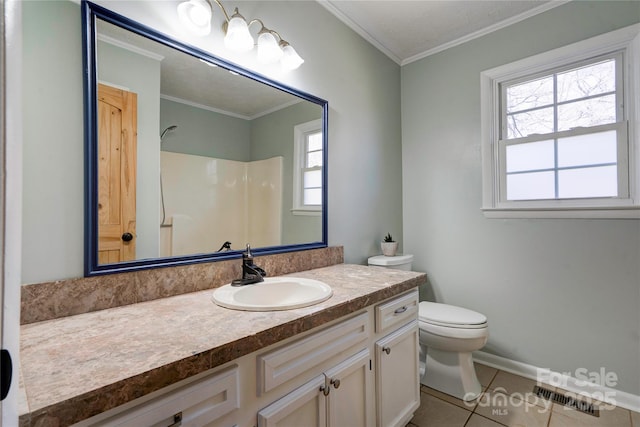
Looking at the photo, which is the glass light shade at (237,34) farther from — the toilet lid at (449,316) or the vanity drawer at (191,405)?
the toilet lid at (449,316)

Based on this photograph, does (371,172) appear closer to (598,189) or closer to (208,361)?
(598,189)

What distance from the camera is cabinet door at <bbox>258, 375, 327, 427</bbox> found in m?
0.87

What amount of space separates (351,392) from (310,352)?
0.33 m

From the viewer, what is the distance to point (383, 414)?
52.1 inches

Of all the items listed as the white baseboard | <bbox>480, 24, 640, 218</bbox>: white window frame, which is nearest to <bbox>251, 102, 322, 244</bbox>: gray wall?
<bbox>480, 24, 640, 218</bbox>: white window frame

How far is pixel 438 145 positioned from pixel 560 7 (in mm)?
1106

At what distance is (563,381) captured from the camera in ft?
6.37

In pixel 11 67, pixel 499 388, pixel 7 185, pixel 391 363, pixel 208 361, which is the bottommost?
pixel 499 388

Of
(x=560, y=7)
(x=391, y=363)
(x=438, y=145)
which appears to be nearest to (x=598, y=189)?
(x=438, y=145)

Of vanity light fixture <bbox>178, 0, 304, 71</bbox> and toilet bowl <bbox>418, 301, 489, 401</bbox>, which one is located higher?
vanity light fixture <bbox>178, 0, 304, 71</bbox>

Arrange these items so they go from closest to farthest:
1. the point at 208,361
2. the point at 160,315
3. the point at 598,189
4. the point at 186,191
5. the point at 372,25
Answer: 1. the point at 208,361
2. the point at 160,315
3. the point at 186,191
4. the point at 598,189
5. the point at 372,25

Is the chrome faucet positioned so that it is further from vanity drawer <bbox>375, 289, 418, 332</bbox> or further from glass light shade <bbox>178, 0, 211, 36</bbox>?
glass light shade <bbox>178, 0, 211, 36</bbox>

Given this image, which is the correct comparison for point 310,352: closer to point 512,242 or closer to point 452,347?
point 452,347

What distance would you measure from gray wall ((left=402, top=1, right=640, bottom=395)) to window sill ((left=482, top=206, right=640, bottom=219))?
1.6 inches
